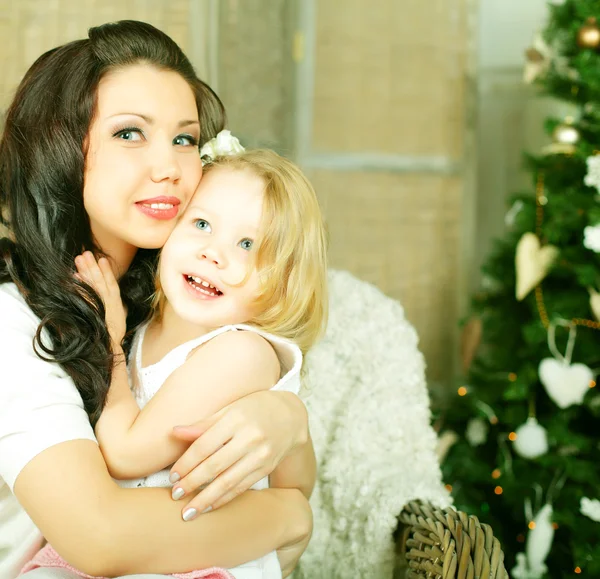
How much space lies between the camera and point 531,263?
2377 millimetres

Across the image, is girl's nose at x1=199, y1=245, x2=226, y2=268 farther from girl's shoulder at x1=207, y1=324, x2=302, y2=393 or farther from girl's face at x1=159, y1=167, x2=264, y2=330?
girl's shoulder at x1=207, y1=324, x2=302, y2=393

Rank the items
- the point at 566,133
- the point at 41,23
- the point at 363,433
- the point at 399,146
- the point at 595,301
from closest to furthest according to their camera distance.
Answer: the point at 363,433 < the point at 41,23 < the point at 595,301 < the point at 566,133 < the point at 399,146

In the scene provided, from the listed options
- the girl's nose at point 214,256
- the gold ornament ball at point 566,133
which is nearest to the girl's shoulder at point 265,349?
the girl's nose at point 214,256

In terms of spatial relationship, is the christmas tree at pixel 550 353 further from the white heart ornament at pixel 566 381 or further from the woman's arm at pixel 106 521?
the woman's arm at pixel 106 521

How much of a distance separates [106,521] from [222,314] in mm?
417

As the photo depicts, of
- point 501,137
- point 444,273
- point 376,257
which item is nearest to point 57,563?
point 376,257

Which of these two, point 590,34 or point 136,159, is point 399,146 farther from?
point 136,159

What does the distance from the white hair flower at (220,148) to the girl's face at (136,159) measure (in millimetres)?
142

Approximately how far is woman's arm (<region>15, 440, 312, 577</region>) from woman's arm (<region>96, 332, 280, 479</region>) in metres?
0.06

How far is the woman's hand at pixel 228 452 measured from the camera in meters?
1.14

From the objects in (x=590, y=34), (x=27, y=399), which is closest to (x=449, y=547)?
(x=27, y=399)

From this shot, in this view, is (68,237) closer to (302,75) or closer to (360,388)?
(360,388)

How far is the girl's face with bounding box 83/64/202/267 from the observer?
4.22 ft

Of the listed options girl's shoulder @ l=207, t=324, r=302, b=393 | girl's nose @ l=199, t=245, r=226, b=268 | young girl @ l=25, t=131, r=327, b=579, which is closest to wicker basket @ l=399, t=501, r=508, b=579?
young girl @ l=25, t=131, r=327, b=579
